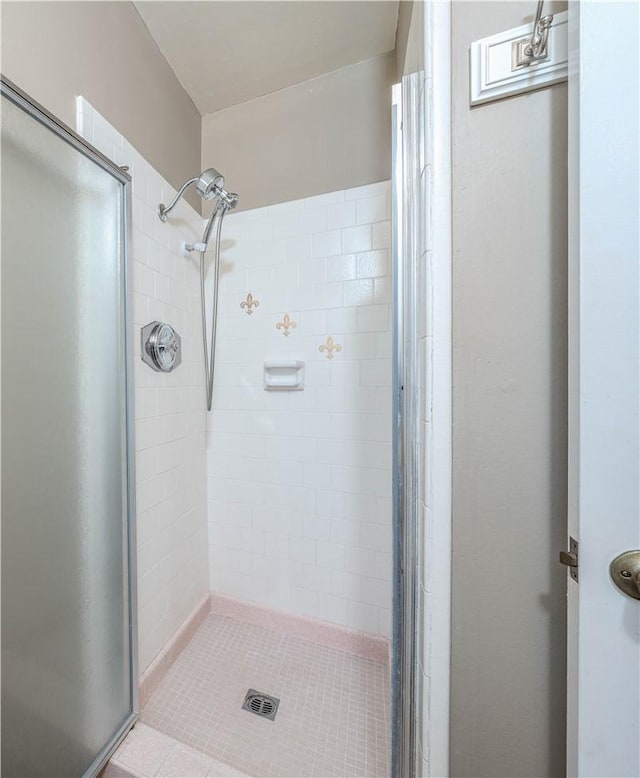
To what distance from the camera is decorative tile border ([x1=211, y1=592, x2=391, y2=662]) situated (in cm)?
122

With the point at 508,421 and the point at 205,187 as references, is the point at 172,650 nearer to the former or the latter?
the point at 508,421

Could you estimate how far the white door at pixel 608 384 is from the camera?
436 mm

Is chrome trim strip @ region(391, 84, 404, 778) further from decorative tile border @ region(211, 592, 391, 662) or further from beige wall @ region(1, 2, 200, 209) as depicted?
beige wall @ region(1, 2, 200, 209)

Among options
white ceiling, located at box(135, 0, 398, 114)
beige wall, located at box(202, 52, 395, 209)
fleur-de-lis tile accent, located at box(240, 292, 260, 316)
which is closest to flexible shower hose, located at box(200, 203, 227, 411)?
fleur-de-lis tile accent, located at box(240, 292, 260, 316)

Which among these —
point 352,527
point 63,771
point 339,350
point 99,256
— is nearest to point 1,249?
point 99,256

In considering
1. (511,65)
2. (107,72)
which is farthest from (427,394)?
(107,72)

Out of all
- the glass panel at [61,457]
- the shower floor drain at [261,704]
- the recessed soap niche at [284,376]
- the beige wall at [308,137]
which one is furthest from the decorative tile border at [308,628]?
the beige wall at [308,137]

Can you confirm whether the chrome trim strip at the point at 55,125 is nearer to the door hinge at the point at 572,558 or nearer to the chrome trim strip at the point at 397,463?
the chrome trim strip at the point at 397,463

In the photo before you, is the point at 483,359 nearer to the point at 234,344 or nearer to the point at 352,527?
the point at 352,527

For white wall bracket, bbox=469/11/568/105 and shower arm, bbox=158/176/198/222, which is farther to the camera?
shower arm, bbox=158/176/198/222

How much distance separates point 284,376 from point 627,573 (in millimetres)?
1117

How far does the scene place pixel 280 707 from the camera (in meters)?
1.03

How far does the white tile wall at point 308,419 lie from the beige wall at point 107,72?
0.38 metres

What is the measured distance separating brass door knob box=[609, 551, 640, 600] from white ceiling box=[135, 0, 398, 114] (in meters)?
1.72
